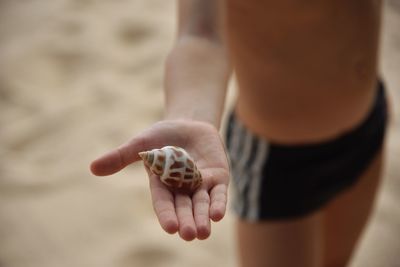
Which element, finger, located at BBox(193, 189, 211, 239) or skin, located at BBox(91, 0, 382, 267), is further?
skin, located at BBox(91, 0, 382, 267)

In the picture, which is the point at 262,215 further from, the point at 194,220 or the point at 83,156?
the point at 83,156

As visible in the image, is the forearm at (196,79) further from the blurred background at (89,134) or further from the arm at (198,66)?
the blurred background at (89,134)

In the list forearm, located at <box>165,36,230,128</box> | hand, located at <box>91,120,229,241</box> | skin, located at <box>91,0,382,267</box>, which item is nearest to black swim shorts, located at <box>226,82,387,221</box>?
skin, located at <box>91,0,382,267</box>

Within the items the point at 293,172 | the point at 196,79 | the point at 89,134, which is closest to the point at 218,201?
the point at 196,79

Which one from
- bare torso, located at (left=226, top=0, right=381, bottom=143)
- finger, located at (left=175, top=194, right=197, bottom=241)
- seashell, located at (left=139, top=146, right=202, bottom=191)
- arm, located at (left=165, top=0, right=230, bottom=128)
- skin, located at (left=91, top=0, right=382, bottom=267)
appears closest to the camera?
finger, located at (left=175, top=194, right=197, bottom=241)

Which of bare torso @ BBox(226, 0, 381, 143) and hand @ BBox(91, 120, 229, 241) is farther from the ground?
hand @ BBox(91, 120, 229, 241)

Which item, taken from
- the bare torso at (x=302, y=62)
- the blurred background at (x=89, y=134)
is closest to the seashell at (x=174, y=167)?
the bare torso at (x=302, y=62)

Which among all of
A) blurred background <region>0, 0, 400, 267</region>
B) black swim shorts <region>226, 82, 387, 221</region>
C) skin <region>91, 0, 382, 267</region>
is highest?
skin <region>91, 0, 382, 267</region>

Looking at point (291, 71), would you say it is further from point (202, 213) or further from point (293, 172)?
point (202, 213)

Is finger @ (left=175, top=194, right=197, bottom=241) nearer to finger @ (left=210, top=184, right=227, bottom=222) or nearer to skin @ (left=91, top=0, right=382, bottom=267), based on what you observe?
finger @ (left=210, top=184, right=227, bottom=222)
